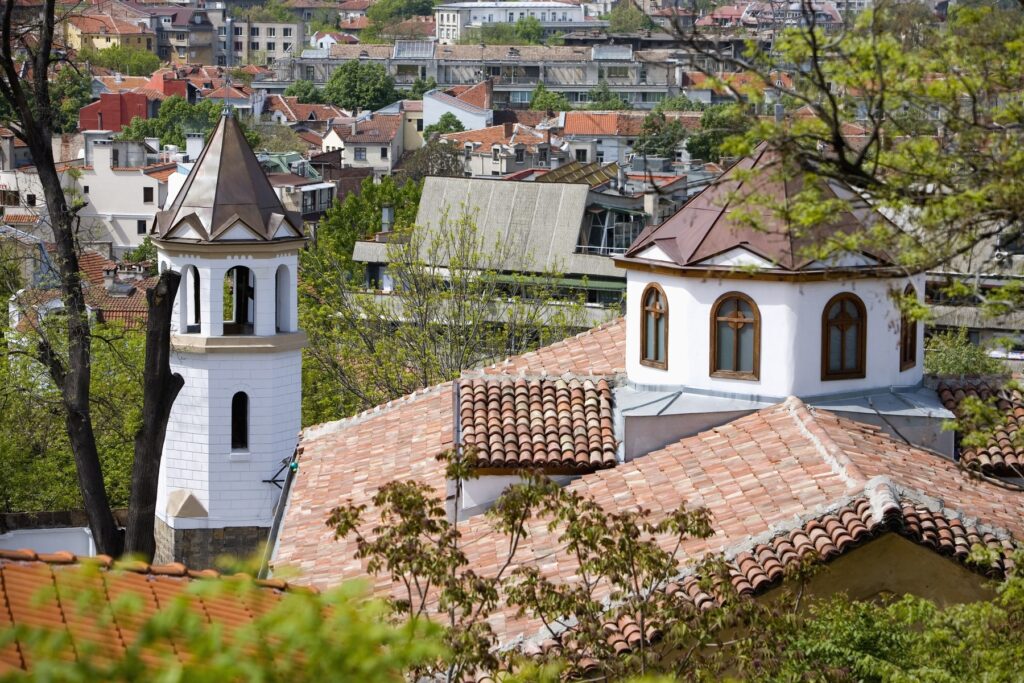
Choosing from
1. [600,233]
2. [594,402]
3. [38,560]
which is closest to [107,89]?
[600,233]

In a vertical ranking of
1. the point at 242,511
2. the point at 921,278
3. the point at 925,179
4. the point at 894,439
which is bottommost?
the point at 242,511

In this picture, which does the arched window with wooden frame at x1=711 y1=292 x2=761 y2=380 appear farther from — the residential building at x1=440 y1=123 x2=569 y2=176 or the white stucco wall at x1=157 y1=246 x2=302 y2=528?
the residential building at x1=440 y1=123 x2=569 y2=176

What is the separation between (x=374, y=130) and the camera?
10950cm

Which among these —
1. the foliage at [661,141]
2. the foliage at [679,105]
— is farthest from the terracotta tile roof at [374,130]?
the foliage at [661,141]

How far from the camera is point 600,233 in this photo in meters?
57.5

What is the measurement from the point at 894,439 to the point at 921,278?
6.89ft

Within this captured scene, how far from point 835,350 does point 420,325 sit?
14765 millimetres

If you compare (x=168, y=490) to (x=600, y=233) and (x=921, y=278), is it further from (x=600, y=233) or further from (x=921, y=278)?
(x=600, y=233)

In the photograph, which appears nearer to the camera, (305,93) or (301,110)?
(301,110)

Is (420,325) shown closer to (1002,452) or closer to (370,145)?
(1002,452)

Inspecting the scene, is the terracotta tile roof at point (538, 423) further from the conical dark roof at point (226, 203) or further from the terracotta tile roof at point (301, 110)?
the terracotta tile roof at point (301, 110)

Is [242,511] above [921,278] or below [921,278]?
below

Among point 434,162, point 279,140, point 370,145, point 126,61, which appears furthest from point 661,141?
point 126,61

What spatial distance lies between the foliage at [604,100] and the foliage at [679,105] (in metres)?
3.43
